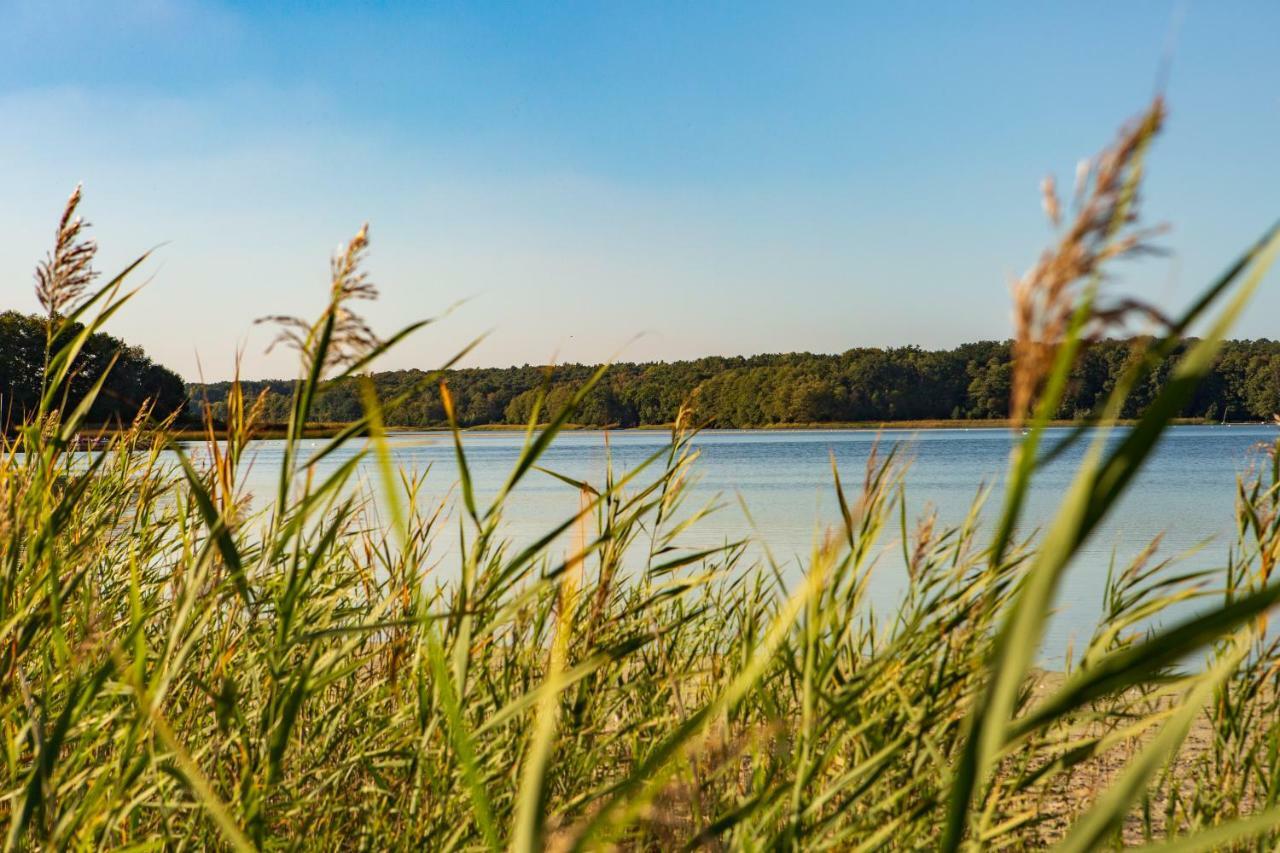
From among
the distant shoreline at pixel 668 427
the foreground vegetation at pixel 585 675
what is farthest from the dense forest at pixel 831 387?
the foreground vegetation at pixel 585 675

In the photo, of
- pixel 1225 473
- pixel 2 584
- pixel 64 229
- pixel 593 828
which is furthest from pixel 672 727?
pixel 1225 473

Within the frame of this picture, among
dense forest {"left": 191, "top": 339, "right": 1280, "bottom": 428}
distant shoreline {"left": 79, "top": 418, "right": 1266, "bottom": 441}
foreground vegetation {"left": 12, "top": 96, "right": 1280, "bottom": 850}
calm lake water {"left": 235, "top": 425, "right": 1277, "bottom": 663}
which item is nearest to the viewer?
foreground vegetation {"left": 12, "top": 96, "right": 1280, "bottom": 850}

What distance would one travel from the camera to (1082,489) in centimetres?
63

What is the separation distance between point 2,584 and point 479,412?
208 ft

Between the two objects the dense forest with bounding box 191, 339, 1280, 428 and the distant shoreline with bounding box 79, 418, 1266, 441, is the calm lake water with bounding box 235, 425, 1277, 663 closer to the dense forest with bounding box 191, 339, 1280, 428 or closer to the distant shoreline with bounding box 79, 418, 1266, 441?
the distant shoreline with bounding box 79, 418, 1266, 441

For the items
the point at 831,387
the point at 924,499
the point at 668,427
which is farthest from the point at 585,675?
the point at 831,387

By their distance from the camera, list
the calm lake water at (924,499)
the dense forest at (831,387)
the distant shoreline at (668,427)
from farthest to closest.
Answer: the dense forest at (831,387) → the calm lake water at (924,499) → the distant shoreline at (668,427)

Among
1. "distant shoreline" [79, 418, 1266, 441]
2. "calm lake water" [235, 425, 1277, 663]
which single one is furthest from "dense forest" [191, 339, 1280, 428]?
"calm lake water" [235, 425, 1277, 663]

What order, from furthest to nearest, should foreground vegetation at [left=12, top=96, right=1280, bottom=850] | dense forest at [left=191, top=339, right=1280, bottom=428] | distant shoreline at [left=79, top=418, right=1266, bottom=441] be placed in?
dense forest at [left=191, top=339, right=1280, bottom=428]
distant shoreline at [left=79, top=418, right=1266, bottom=441]
foreground vegetation at [left=12, top=96, right=1280, bottom=850]

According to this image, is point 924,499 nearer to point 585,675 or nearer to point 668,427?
point 668,427

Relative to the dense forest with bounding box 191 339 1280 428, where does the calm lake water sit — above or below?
below

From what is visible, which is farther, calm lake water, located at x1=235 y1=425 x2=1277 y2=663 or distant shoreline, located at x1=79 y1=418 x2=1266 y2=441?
calm lake water, located at x1=235 y1=425 x2=1277 y2=663

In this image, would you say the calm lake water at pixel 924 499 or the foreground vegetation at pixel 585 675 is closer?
the foreground vegetation at pixel 585 675

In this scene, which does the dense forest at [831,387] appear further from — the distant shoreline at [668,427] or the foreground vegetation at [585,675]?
the foreground vegetation at [585,675]
